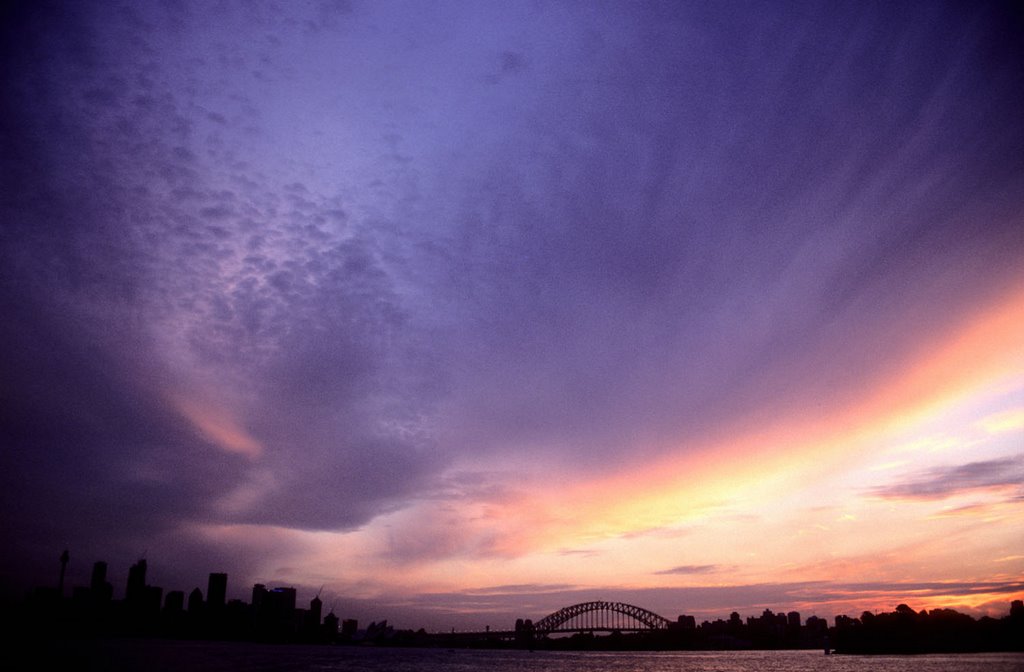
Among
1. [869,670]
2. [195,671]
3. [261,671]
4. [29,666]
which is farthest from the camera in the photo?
[869,670]

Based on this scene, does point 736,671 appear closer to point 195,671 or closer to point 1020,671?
point 1020,671

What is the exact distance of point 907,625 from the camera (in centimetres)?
19950

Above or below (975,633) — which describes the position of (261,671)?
above

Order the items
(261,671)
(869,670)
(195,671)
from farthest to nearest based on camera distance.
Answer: (869,670) < (261,671) < (195,671)

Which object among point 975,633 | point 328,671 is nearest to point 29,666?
point 328,671

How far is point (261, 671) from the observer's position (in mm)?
88062

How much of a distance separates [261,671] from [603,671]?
65062 millimetres

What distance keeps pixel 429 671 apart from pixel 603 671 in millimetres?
34809

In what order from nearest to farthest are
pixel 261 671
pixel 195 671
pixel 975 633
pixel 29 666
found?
1. pixel 29 666
2. pixel 195 671
3. pixel 261 671
4. pixel 975 633

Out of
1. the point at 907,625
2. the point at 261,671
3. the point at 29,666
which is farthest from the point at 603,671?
the point at 907,625

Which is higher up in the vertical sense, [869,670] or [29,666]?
[29,666]

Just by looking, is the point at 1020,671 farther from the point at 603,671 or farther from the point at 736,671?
the point at 603,671

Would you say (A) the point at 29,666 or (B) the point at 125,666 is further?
(B) the point at 125,666

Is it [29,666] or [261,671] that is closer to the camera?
[29,666]
